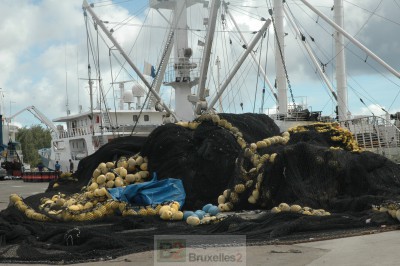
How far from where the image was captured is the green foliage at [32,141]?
96.3m

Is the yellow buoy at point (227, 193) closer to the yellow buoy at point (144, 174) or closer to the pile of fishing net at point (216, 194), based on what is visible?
the pile of fishing net at point (216, 194)

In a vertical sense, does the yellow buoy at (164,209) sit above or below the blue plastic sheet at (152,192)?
below

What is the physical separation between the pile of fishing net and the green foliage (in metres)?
87.6

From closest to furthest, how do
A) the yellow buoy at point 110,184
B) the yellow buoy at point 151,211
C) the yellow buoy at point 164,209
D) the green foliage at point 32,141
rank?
the yellow buoy at point 164,209 < the yellow buoy at point 151,211 < the yellow buoy at point 110,184 < the green foliage at point 32,141

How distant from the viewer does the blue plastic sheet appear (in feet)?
31.5

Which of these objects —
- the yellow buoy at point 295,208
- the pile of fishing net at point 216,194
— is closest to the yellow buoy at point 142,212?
the pile of fishing net at point 216,194

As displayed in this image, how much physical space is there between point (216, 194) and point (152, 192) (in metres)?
1.13

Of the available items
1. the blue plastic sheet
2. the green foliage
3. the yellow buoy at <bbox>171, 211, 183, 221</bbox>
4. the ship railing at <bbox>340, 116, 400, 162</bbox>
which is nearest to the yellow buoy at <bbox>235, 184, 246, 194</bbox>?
the blue plastic sheet

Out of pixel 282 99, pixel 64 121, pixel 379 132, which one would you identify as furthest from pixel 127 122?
pixel 379 132

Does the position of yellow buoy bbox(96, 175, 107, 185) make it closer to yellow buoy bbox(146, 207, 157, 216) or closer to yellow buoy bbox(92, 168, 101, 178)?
yellow buoy bbox(92, 168, 101, 178)

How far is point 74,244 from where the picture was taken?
657 cm

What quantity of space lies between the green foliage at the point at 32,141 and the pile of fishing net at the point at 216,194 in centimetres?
8759

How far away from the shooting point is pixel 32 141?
10081 centimetres

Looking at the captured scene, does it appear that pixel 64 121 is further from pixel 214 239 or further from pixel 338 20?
pixel 214 239
